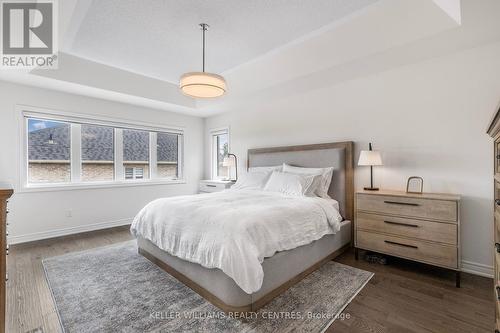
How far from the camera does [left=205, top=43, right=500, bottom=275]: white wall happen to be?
2475 millimetres

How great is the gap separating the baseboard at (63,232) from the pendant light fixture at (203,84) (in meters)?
3.18

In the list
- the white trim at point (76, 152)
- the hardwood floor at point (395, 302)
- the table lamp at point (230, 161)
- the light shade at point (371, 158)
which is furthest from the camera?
the table lamp at point (230, 161)

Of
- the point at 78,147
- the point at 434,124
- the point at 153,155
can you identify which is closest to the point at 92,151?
the point at 78,147

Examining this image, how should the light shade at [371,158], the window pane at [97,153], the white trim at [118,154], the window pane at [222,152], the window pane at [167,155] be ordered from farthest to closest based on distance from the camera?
1. the window pane at [222,152]
2. the window pane at [167,155]
3. the white trim at [118,154]
4. the window pane at [97,153]
5. the light shade at [371,158]

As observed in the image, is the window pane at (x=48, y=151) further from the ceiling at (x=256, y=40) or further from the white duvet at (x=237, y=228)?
the white duvet at (x=237, y=228)

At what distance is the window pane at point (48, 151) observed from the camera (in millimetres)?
3736

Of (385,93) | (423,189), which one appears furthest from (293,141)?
(423,189)

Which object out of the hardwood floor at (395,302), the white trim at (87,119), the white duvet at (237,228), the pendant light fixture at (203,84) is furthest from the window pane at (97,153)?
the pendant light fixture at (203,84)

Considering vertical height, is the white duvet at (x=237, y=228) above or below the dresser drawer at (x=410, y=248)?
above

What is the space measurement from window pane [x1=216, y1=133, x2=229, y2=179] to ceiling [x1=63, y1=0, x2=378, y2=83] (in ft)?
7.50

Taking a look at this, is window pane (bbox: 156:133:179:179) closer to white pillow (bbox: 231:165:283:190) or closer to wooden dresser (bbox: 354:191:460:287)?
white pillow (bbox: 231:165:283:190)

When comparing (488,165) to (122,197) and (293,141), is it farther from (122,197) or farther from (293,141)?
(122,197)

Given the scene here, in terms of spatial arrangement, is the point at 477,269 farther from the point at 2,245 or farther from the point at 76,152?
the point at 76,152

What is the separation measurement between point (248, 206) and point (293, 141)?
6.72ft
